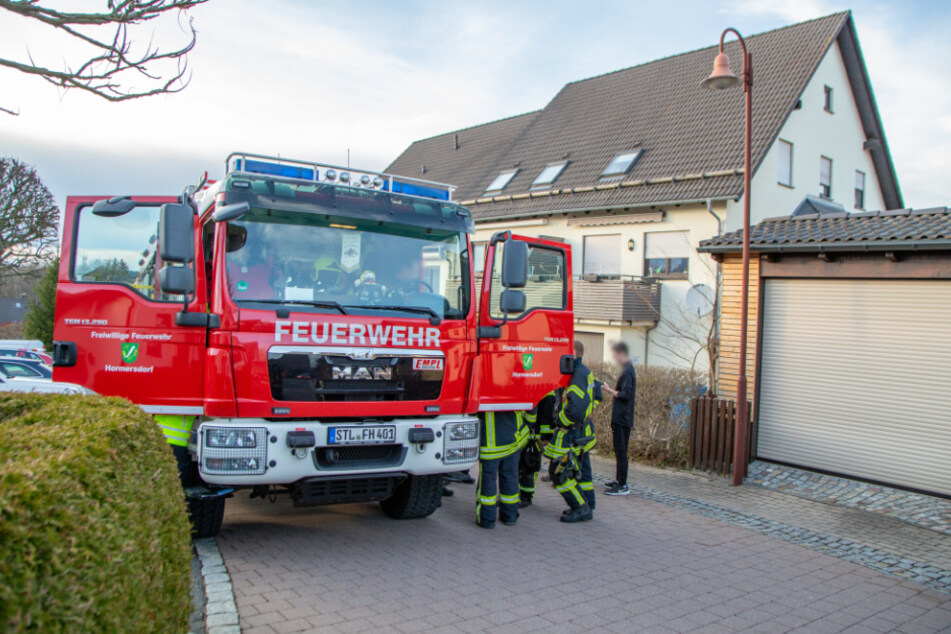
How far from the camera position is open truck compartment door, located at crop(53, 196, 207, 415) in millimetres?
5648

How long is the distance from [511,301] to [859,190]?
71.4 feet

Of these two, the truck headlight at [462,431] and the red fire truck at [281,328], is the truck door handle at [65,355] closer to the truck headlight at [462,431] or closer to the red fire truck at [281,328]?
the red fire truck at [281,328]

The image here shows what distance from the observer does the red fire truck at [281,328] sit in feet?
17.9

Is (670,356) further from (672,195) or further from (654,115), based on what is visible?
(654,115)

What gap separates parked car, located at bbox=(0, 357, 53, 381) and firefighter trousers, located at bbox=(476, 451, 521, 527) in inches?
344

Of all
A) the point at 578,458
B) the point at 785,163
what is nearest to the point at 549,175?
the point at 785,163

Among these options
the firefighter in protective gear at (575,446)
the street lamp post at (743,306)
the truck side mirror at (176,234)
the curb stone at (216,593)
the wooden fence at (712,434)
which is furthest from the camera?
the wooden fence at (712,434)

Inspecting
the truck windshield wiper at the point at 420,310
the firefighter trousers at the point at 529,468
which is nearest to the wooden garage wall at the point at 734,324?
the firefighter trousers at the point at 529,468

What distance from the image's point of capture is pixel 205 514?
234 inches

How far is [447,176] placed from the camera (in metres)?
29.7

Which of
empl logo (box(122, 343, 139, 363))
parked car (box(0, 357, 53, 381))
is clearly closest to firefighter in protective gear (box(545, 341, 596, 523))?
empl logo (box(122, 343, 139, 363))

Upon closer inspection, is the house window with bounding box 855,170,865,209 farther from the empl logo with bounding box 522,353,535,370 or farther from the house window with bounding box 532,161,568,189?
the empl logo with bounding box 522,353,535,370

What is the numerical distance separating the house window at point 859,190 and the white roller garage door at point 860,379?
16.5 meters

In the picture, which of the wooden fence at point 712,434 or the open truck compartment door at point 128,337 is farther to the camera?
A: the wooden fence at point 712,434
